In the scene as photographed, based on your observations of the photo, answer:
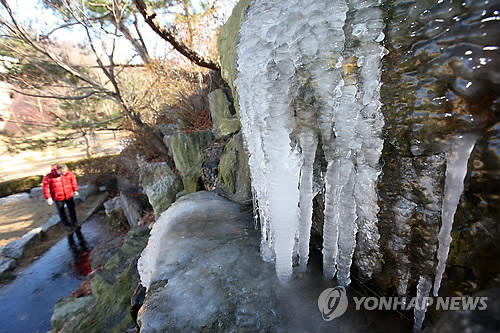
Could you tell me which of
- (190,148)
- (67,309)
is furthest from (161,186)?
(67,309)

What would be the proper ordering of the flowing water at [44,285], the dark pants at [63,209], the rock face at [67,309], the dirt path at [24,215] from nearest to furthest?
the rock face at [67,309]
the flowing water at [44,285]
the dark pants at [63,209]
the dirt path at [24,215]

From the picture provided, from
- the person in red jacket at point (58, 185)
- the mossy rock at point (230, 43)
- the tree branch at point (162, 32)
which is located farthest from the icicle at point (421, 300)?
the person in red jacket at point (58, 185)

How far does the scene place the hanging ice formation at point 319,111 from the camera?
1.11 m

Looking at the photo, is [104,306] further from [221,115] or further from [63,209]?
[63,209]

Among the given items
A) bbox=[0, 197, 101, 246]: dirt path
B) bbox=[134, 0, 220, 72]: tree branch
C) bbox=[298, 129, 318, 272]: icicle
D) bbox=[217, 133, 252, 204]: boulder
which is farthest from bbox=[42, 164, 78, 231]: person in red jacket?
bbox=[298, 129, 318, 272]: icicle

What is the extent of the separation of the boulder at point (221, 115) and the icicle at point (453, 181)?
334cm

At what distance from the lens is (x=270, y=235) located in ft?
5.23

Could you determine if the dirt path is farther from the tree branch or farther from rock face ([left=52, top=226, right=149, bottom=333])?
the tree branch

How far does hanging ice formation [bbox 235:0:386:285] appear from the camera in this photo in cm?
111

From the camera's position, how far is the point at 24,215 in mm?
7664

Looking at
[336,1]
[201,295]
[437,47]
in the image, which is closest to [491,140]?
[437,47]

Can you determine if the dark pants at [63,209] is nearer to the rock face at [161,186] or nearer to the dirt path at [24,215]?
the dirt path at [24,215]

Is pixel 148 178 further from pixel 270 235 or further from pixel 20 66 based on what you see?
pixel 270 235

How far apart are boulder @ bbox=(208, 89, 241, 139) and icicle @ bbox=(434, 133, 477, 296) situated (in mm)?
3340
